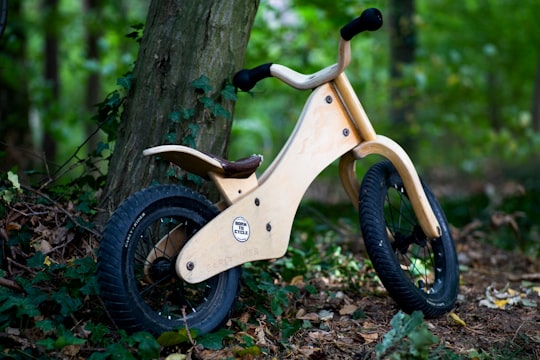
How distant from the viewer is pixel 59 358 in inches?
98.9

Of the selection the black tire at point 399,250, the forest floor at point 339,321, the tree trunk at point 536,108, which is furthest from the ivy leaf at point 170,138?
the tree trunk at point 536,108

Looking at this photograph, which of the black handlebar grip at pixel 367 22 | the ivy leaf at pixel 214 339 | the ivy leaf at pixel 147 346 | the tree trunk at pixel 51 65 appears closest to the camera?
the ivy leaf at pixel 147 346

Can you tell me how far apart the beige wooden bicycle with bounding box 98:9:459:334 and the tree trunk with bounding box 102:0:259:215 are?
251 millimetres

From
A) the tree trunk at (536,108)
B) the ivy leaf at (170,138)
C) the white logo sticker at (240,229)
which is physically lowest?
the tree trunk at (536,108)

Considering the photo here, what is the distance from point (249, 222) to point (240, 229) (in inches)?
2.9

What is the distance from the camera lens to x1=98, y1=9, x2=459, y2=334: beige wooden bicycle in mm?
2686

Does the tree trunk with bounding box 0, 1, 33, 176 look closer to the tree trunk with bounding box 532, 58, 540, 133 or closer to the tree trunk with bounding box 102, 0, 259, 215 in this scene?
the tree trunk with bounding box 102, 0, 259, 215

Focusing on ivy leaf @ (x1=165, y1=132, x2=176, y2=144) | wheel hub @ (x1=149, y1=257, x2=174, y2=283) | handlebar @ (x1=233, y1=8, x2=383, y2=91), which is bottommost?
wheel hub @ (x1=149, y1=257, x2=174, y2=283)

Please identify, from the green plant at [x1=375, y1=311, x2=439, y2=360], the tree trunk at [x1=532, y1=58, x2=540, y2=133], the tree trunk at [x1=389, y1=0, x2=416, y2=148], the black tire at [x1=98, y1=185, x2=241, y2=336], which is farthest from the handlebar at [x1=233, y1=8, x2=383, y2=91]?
the tree trunk at [x1=532, y1=58, x2=540, y2=133]

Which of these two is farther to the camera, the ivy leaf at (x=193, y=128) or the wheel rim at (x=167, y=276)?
the ivy leaf at (x=193, y=128)

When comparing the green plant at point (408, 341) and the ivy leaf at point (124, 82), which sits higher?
the ivy leaf at point (124, 82)

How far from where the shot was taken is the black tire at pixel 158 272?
2.60 metres

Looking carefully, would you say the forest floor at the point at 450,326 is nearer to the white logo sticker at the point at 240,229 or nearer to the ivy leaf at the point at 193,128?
the white logo sticker at the point at 240,229

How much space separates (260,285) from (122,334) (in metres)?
0.97
